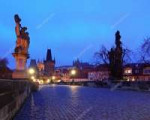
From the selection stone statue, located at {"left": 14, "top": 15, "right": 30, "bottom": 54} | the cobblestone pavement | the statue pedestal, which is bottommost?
the cobblestone pavement

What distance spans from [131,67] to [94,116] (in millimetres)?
152901

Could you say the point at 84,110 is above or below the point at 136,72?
below

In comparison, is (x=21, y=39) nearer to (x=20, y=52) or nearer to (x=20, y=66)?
(x=20, y=52)

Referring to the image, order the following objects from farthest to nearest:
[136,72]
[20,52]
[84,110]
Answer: [136,72] < [20,52] < [84,110]

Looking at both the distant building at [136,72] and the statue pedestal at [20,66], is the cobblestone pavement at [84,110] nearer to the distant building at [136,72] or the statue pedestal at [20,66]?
the statue pedestal at [20,66]

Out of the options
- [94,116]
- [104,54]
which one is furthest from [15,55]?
[104,54]

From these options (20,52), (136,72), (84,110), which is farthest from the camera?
(136,72)

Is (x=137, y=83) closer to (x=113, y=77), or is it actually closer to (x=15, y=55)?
(x=15, y=55)

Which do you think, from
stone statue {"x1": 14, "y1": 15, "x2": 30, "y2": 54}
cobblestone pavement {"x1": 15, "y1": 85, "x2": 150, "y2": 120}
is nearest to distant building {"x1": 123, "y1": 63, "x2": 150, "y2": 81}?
stone statue {"x1": 14, "y1": 15, "x2": 30, "y2": 54}

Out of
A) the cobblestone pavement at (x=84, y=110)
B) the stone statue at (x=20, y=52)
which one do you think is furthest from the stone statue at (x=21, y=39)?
the cobblestone pavement at (x=84, y=110)

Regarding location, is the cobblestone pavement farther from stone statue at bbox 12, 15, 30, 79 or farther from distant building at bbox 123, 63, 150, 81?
distant building at bbox 123, 63, 150, 81

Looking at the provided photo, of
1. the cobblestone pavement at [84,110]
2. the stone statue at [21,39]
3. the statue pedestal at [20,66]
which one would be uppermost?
the stone statue at [21,39]

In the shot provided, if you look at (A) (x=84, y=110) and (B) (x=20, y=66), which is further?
(B) (x=20, y=66)

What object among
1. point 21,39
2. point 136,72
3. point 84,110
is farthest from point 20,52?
point 136,72
